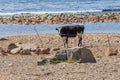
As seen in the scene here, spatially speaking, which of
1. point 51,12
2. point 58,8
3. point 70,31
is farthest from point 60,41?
point 58,8

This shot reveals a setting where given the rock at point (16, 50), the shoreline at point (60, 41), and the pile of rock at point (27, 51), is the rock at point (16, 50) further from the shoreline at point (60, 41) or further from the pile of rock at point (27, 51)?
the shoreline at point (60, 41)

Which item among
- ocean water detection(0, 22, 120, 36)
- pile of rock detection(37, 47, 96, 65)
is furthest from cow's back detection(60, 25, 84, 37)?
ocean water detection(0, 22, 120, 36)

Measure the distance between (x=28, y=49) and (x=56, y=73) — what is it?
7.00m

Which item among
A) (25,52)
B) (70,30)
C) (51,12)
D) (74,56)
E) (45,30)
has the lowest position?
(51,12)

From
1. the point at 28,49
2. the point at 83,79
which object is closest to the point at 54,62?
the point at 83,79

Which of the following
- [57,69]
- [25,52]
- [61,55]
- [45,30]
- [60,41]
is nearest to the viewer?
[57,69]

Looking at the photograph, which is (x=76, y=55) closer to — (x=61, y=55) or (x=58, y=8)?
(x=61, y=55)

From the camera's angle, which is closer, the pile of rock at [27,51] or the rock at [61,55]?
the rock at [61,55]

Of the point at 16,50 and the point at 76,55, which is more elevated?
the point at 76,55

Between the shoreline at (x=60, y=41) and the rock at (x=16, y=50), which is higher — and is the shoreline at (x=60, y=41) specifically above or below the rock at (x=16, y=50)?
below

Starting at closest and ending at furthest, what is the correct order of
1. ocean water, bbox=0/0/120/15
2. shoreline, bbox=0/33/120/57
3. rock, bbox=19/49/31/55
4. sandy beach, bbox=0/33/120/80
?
sandy beach, bbox=0/33/120/80 → rock, bbox=19/49/31/55 → shoreline, bbox=0/33/120/57 → ocean water, bbox=0/0/120/15

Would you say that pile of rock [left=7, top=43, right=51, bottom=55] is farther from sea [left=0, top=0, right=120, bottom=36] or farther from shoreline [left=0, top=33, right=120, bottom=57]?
sea [left=0, top=0, right=120, bottom=36]

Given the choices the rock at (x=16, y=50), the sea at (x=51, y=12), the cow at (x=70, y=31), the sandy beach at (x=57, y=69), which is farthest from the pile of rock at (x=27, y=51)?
the sea at (x=51, y=12)

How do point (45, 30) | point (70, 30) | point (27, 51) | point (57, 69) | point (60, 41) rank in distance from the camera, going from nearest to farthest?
point (57, 69) → point (27, 51) → point (70, 30) → point (60, 41) → point (45, 30)
